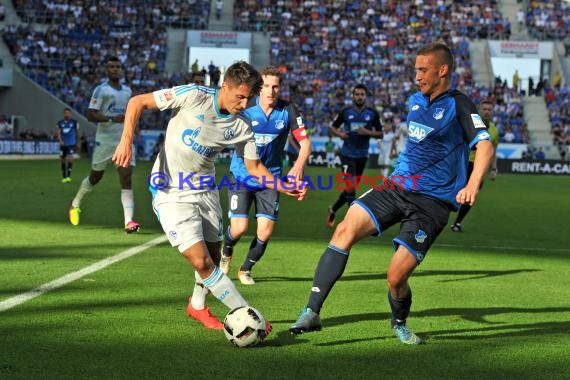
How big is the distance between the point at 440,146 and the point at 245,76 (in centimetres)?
153

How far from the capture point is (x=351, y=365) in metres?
5.86

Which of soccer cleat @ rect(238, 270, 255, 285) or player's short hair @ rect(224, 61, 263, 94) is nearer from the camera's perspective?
player's short hair @ rect(224, 61, 263, 94)

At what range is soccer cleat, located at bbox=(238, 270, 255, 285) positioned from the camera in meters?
9.43

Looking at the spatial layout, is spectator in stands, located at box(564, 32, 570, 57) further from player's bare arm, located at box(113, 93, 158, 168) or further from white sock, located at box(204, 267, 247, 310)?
white sock, located at box(204, 267, 247, 310)

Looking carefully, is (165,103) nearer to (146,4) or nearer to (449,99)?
(449,99)

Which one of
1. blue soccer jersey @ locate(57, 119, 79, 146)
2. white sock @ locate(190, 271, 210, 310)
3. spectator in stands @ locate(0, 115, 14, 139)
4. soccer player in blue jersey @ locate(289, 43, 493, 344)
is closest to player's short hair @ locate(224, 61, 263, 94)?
soccer player in blue jersey @ locate(289, 43, 493, 344)

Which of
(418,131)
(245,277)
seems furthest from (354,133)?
(418,131)

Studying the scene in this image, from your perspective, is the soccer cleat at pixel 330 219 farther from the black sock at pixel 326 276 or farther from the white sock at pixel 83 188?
the black sock at pixel 326 276

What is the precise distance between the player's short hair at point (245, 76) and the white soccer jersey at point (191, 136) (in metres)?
0.38

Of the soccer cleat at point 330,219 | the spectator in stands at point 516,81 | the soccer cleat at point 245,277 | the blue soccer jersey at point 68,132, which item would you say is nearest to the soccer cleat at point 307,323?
the soccer cleat at point 245,277

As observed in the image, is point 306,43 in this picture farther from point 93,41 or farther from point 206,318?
point 206,318

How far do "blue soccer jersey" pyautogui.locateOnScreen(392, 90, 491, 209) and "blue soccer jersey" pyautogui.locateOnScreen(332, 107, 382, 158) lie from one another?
10005 mm

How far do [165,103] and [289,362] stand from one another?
213 cm

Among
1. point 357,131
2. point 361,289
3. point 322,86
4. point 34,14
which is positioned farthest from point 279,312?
point 34,14
